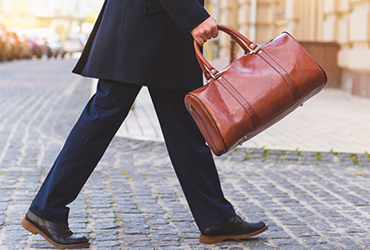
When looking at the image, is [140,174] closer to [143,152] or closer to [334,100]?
[143,152]

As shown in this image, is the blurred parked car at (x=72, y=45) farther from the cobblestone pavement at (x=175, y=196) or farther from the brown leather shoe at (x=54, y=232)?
the brown leather shoe at (x=54, y=232)

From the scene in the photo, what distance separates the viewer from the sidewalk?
646cm

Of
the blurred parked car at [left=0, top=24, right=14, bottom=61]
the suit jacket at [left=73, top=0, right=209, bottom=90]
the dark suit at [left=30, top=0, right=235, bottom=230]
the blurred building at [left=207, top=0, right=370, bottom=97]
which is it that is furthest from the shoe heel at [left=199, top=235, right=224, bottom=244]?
the blurred parked car at [left=0, top=24, right=14, bottom=61]

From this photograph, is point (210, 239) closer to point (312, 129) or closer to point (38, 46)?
point (312, 129)

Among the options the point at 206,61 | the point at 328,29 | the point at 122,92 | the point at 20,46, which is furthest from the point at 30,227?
the point at 20,46

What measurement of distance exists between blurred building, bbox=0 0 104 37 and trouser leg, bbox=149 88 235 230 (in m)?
80.9

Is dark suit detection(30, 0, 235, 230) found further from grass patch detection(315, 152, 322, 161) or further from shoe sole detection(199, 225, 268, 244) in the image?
grass patch detection(315, 152, 322, 161)

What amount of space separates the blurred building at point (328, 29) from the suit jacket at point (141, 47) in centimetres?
813

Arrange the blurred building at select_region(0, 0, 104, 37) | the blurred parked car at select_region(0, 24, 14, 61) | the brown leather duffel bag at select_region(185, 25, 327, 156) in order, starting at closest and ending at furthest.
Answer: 1. the brown leather duffel bag at select_region(185, 25, 327, 156)
2. the blurred parked car at select_region(0, 24, 14, 61)
3. the blurred building at select_region(0, 0, 104, 37)

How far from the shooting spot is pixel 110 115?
10.5 ft

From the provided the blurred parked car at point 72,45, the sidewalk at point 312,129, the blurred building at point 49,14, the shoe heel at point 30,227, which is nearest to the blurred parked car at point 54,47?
the blurred parked car at point 72,45

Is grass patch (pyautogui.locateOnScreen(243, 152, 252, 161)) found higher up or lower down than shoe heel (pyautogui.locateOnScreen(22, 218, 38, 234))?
lower down

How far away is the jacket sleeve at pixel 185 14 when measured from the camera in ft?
10.0

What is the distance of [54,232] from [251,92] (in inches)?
44.0
